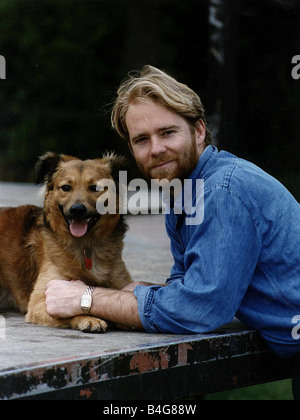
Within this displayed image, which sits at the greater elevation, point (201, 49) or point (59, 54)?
point (59, 54)

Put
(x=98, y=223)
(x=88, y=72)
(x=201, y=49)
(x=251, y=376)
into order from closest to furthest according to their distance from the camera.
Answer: (x=251, y=376)
(x=98, y=223)
(x=201, y=49)
(x=88, y=72)

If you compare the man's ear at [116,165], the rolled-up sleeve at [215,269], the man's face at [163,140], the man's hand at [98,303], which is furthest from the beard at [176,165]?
the man's ear at [116,165]

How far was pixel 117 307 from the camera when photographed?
2.75 m

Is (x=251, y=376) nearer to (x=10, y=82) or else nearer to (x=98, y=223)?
(x=98, y=223)

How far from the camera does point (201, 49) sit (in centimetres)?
1095

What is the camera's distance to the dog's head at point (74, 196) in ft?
11.3

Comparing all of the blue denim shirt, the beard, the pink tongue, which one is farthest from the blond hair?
the pink tongue

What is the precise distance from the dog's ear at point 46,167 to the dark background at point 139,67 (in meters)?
0.43

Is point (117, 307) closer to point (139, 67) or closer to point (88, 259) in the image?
point (88, 259)

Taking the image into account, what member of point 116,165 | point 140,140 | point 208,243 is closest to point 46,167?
point 116,165

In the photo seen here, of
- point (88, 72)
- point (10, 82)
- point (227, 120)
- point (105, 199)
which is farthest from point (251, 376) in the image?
point (10, 82)

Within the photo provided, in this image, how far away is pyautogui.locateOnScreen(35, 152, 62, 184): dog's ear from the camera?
370cm

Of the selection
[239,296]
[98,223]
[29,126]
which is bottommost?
[239,296]
